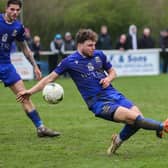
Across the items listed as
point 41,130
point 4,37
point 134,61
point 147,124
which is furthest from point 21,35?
point 134,61

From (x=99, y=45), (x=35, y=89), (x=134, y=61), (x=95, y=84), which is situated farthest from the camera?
(x=99, y=45)

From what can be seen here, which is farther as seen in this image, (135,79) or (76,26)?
(76,26)

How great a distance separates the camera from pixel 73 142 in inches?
368

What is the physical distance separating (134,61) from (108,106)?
52.4 ft

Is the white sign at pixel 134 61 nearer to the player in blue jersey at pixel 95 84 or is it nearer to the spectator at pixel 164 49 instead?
the spectator at pixel 164 49

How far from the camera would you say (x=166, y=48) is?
991 inches

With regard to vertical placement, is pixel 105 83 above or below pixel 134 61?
above

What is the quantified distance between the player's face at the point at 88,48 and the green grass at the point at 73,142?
130cm

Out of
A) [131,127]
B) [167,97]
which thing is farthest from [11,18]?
[167,97]

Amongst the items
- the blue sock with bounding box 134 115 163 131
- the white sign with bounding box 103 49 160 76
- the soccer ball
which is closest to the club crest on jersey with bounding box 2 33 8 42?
the soccer ball

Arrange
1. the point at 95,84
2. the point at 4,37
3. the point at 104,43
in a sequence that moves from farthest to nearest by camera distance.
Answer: the point at 104,43 → the point at 4,37 → the point at 95,84

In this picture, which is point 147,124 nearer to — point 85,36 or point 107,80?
point 107,80

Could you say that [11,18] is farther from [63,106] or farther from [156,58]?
[156,58]

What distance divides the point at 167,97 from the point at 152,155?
764 cm
